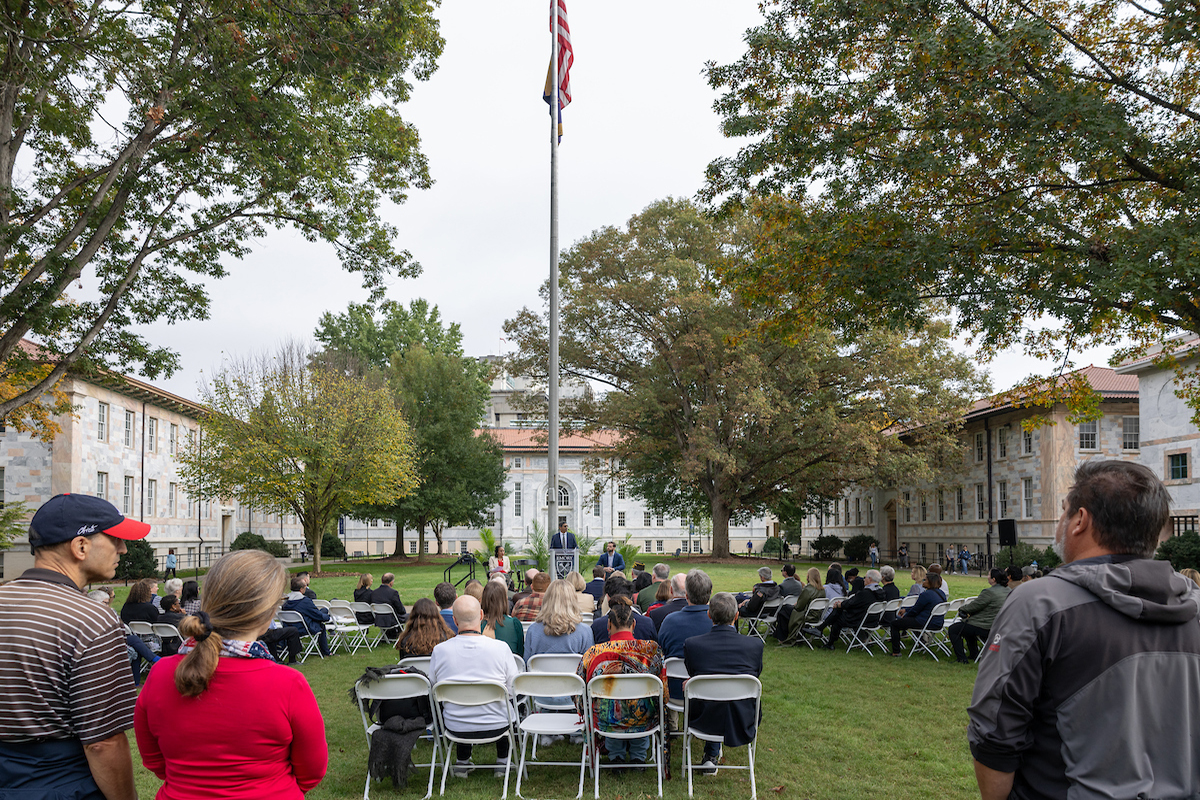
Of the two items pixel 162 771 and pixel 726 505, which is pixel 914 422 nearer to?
pixel 726 505

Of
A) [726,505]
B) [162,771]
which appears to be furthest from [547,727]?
[726,505]

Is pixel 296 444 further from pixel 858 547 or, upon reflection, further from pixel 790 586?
pixel 858 547

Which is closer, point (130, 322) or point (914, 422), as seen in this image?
point (130, 322)

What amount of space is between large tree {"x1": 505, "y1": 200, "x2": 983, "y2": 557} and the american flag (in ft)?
59.7

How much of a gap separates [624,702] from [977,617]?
7.22 meters

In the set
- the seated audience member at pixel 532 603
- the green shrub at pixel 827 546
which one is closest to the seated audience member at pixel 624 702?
the seated audience member at pixel 532 603

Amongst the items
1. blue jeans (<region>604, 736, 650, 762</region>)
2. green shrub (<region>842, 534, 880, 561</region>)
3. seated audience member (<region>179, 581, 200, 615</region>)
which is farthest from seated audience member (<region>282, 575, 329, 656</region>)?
green shrub (<region>842, 534, 880, 561</region>)

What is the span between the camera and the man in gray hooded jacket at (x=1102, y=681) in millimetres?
2105

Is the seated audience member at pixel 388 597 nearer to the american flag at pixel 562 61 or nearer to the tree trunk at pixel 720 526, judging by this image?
the american flag at pixel 562 61

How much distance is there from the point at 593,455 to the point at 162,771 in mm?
36683

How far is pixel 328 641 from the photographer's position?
12.5m

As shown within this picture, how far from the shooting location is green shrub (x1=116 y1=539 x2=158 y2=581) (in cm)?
3012

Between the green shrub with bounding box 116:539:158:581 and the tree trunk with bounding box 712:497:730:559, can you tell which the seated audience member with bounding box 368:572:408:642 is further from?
the tree trunk with bounding box 712:497:730:559

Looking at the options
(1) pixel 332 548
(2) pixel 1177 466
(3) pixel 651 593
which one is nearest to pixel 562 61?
(3) pixel 651 593
